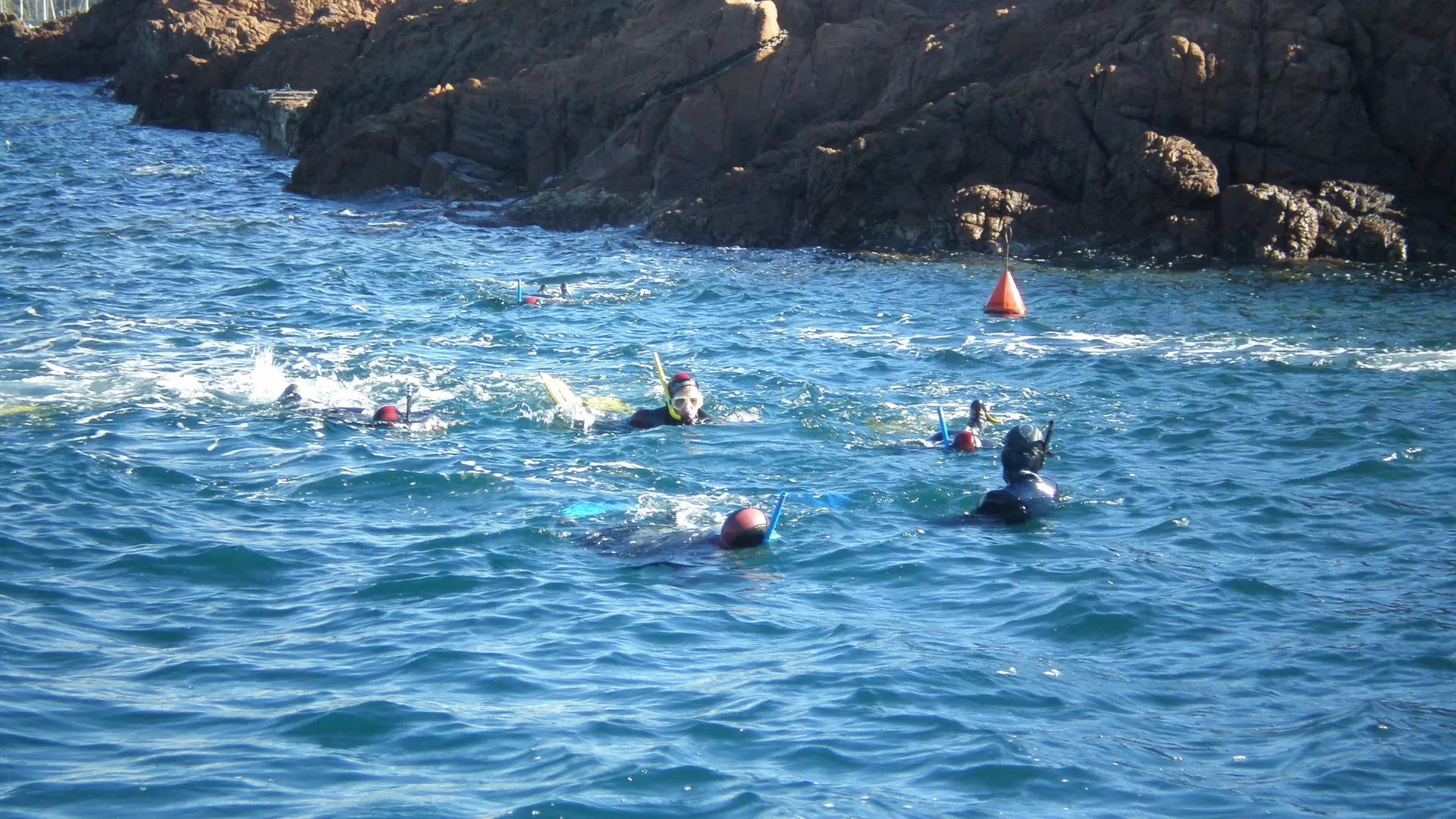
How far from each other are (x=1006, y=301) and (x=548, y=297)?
23.6 feet

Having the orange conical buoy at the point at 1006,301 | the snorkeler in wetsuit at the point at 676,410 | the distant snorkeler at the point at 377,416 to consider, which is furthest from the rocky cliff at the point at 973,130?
the distant snorkeler at the point at 377,416

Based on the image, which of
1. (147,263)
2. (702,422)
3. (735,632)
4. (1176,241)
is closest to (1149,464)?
(702,422)

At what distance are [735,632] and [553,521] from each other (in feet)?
8.33

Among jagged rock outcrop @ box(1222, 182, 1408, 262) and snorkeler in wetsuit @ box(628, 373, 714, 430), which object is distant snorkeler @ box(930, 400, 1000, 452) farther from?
jagged rock outcrop @ box(1222, 182, 1408, 262)

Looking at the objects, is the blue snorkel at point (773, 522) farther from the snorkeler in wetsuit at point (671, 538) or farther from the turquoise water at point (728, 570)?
the turquoise water at point (728, 570)

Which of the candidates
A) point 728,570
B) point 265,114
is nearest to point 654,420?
point 728,570

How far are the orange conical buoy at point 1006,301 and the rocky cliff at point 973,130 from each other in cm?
488

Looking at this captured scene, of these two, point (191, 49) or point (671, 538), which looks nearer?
point (671, 538)

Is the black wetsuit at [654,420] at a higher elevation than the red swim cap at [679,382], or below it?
below

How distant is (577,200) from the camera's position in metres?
28.1

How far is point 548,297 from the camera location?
20.3m

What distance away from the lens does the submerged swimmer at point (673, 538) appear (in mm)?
9086

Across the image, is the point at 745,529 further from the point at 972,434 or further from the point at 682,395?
the point at 972,434

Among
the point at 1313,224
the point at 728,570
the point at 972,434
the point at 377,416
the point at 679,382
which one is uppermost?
the point at 1313,224
